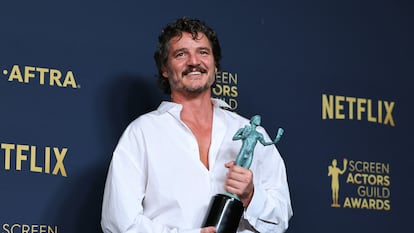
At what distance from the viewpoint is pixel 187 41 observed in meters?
3.36

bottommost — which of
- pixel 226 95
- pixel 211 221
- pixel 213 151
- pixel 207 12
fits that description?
pixel 211 221

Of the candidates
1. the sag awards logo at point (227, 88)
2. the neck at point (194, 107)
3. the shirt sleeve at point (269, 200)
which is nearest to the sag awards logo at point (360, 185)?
the sag awards logo at point (227, 88)

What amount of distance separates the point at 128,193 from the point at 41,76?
569mm

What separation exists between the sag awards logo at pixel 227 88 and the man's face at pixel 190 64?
35cm

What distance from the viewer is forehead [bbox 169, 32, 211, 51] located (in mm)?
3355

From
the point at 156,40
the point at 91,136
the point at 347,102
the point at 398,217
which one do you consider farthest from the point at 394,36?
the point at 91,136

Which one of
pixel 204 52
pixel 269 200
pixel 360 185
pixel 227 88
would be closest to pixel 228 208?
pixel 269 200

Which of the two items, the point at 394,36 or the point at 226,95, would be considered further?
the point at 394,36

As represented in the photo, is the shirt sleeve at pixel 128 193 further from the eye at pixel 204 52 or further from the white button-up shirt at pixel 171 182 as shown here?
the eye at pixel 204 52

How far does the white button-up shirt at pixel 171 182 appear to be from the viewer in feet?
10.2

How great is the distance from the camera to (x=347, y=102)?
3.96m

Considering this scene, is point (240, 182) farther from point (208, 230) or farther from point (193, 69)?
point (193, 69)

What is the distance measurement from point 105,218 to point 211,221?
11.7 inches

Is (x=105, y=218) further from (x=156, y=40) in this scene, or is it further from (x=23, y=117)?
(x=156, y=40)
